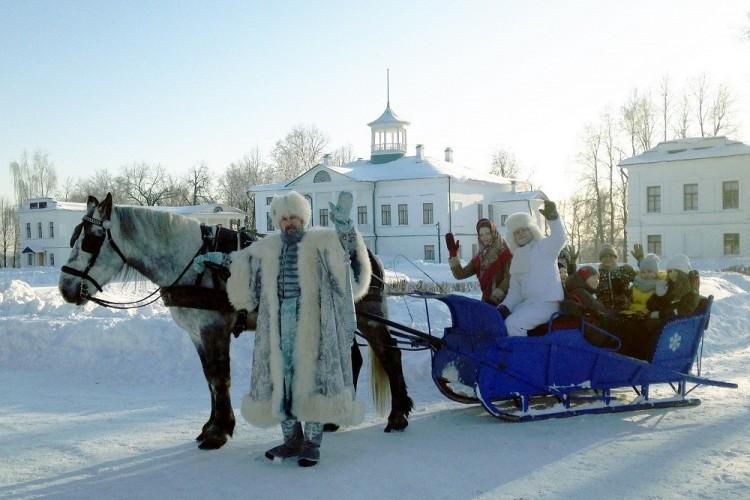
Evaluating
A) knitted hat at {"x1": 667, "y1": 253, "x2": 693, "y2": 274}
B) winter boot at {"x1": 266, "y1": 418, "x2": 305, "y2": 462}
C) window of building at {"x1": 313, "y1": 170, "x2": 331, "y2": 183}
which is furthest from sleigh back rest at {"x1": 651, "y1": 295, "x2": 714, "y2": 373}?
window of building at {"x1": 313, "y1": 170, "x2": 331, "y2": 183}

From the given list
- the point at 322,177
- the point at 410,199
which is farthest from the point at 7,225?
the point at 410,199

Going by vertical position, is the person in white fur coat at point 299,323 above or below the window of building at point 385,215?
below

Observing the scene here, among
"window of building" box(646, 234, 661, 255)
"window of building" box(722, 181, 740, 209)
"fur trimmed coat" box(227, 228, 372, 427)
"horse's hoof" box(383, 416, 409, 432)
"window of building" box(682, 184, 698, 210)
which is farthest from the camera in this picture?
"window of building" box(646, 234, 661, 255)

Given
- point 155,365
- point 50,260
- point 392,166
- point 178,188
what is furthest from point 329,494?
point 178,188

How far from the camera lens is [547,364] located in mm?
5750

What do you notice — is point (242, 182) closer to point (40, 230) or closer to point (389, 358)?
point (40, 230)

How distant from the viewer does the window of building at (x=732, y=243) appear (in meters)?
34.2

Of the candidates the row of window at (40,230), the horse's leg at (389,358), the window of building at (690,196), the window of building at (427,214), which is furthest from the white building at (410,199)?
the horse's leg at (389,358)

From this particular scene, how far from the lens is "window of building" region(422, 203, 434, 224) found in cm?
4188

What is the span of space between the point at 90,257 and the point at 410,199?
37550mm

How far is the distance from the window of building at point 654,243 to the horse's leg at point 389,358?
111ft

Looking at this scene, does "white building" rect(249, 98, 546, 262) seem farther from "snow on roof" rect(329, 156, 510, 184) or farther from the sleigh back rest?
the sleigh back rest

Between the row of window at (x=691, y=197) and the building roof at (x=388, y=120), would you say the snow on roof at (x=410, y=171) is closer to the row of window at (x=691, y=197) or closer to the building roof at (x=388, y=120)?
the building roof at (x=388, y=120)

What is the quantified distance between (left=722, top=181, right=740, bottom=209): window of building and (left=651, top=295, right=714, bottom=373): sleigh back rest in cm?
3221
